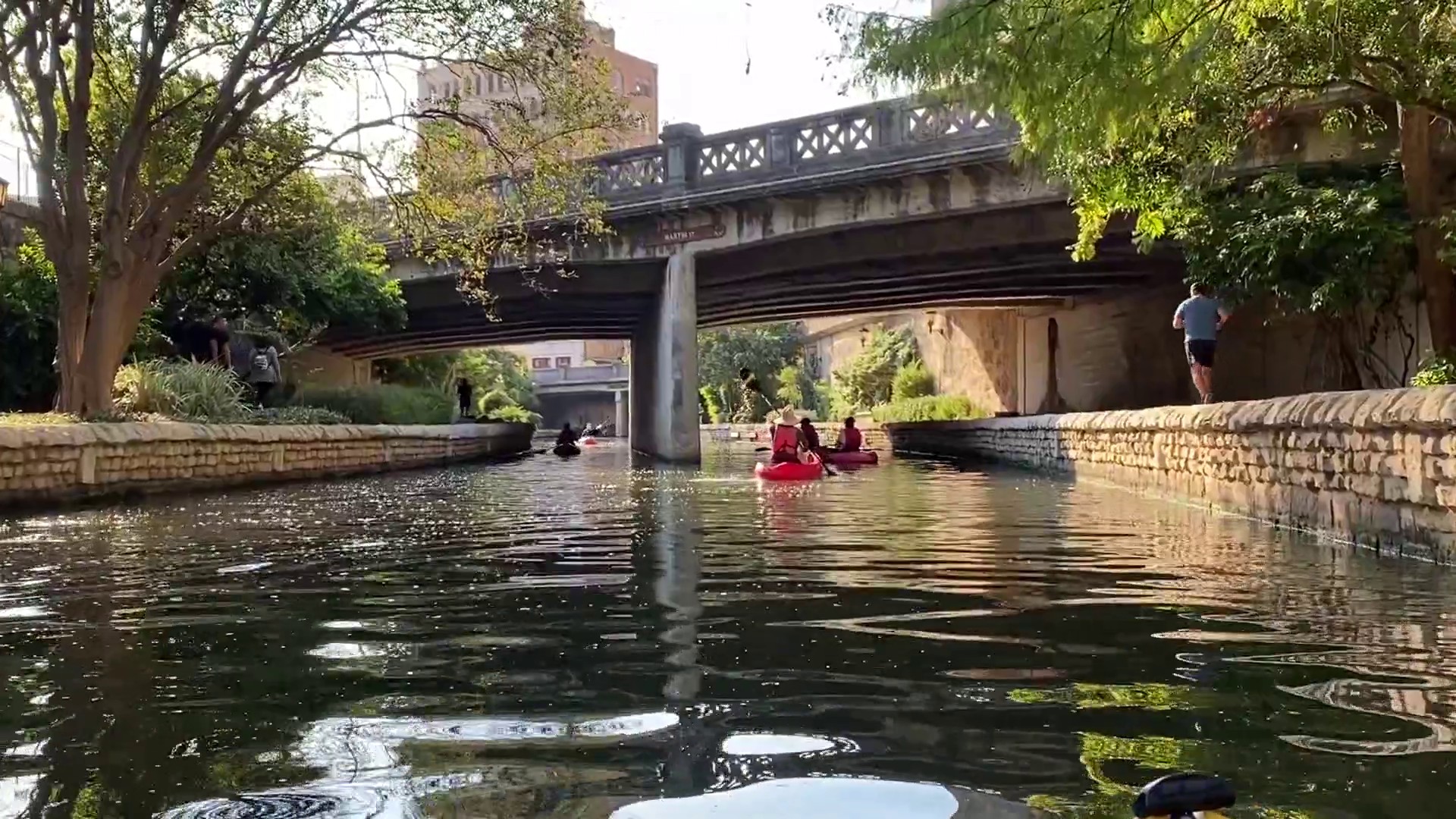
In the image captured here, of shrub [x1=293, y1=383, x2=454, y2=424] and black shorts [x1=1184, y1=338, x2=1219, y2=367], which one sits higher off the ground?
black shorts [x1=1184, y1=338, x2=1219, y2=367]

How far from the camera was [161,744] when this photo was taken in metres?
3.07

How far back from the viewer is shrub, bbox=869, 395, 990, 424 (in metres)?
36.1

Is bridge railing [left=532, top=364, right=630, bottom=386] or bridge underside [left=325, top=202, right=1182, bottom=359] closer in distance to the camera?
bridge underside [left=325, top=202, right=1182, bottom=359]

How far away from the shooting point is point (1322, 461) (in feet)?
26.8

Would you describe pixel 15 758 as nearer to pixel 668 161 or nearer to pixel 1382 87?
pixel 1382 87

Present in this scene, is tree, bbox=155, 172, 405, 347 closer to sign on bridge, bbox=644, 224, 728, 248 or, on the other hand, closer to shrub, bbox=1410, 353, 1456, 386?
sign on bridge, bbox=644, 224, 728, 248

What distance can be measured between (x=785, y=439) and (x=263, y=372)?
10137mm

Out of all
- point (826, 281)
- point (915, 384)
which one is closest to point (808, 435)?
point (826, 281)

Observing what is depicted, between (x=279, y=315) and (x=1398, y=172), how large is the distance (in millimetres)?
19538

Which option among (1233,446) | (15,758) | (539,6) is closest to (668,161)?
(539,6)

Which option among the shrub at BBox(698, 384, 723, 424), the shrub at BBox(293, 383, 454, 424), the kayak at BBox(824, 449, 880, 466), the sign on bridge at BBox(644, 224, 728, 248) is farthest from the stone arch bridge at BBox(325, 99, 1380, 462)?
the shrub at BBox(698, 384, 723, 424)

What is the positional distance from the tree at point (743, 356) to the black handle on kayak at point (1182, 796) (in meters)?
59.4

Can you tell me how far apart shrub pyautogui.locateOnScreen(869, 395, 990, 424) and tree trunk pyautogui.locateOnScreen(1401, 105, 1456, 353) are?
74.9ft

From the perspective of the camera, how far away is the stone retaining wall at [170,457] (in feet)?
36.4
